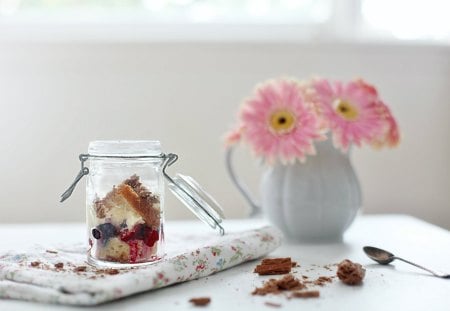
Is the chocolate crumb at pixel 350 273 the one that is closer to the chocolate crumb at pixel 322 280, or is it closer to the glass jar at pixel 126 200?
the chocolate crumb at pixel 322 280

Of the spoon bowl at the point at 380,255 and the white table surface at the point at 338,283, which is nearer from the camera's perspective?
the white table surface at the point at 338,283

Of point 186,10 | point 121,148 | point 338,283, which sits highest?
point 186,10

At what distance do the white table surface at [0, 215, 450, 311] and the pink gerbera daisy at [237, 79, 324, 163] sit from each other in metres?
0.16

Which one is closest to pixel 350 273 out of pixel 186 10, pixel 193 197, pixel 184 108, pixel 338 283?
pixel 338 283

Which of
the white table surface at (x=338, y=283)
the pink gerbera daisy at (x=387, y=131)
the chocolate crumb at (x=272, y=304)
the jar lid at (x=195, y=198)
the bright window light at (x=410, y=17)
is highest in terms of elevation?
the bright window light at (x=410, y=17)

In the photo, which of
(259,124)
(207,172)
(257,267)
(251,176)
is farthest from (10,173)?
(257,267)

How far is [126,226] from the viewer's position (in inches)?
32.2

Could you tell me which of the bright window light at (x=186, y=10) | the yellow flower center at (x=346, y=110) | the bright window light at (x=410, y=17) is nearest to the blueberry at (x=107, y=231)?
the yellow flower center at (x=346, y=110)

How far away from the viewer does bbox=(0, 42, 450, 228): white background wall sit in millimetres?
1690

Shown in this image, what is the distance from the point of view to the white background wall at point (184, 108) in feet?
5.55

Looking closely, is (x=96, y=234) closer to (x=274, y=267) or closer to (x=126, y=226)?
(x=126, y=226)

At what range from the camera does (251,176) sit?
5.72 ft

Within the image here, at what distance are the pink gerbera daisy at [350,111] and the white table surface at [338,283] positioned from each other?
0.60 ft

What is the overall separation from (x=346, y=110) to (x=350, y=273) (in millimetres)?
402
